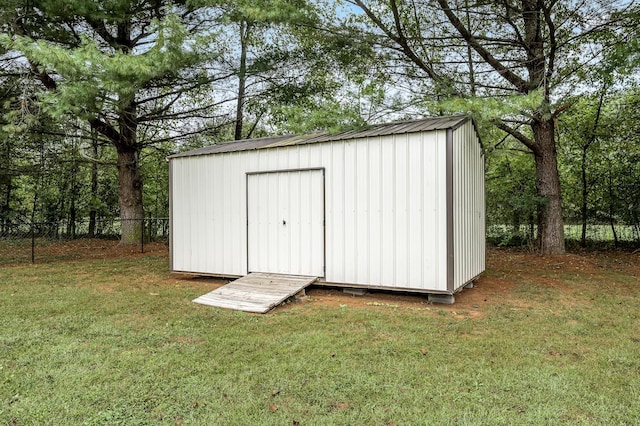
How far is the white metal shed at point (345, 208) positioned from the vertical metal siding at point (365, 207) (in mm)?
13

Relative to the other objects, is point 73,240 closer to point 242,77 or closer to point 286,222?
point 242,77

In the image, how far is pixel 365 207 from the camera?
17.2ft

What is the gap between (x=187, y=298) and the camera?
5184 mm

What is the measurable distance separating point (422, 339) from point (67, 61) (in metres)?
5.70

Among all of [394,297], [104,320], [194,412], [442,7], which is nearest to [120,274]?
[104,320]

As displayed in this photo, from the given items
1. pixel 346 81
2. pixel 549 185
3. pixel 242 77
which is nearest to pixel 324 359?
pixel 549 185

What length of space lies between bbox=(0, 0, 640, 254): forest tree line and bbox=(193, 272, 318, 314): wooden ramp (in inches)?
88.0

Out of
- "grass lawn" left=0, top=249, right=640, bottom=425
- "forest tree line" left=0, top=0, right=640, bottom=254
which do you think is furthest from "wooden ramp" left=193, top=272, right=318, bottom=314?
"forest tree line" left=0, top=0, right=640, bottom=254

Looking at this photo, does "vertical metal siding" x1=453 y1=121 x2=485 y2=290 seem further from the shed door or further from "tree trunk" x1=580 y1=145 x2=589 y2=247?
"tree trunk" x1=580 y1=145 x2=589 y2=247

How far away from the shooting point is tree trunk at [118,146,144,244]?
1049cm

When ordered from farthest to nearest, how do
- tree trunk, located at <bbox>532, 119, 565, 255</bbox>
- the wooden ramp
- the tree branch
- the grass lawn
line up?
tree trunk, located at <bbox>532, 119, 565, 255</bbox> → the tree branch → the wooden ramp → the grass lawn

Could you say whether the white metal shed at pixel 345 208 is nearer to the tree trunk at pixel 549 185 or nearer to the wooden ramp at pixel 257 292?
the wooden ramp at pixel 257 292

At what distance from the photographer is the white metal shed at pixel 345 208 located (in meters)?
4.82

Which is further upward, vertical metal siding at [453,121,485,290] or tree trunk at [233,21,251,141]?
tree trunk at [233,21,251,141]
